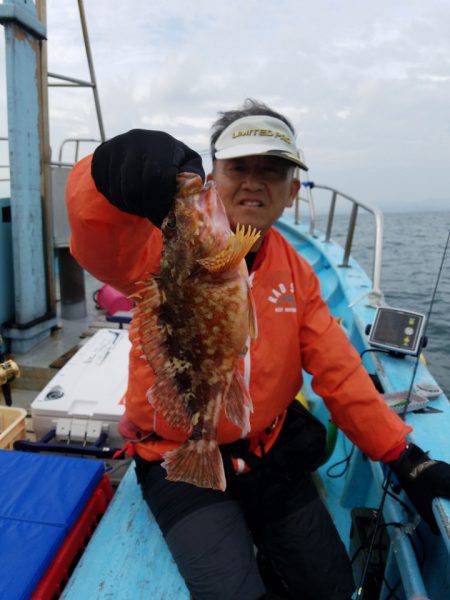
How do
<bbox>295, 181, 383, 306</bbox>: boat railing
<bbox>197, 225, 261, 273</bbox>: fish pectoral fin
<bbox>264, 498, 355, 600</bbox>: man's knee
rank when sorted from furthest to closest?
<bbox>295, 181, 383, 306</bbox>: boat railing < <bbox>264, 498, 355, 600</bbox>: man's knee < <bbox>197, 225, 261, 273</bbox>: fish pectoral fin

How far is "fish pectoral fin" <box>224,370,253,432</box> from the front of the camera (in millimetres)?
1756

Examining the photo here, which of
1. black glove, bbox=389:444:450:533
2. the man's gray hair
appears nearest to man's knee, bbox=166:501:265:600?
black glove, bbox=389:444:450:533

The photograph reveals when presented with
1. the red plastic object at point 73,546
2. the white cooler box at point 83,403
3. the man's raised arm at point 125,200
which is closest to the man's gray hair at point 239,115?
the man's raised arm at point 125,200

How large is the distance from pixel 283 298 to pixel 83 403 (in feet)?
5.96

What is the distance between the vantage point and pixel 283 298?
2361 millimetres

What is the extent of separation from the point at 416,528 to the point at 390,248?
13.5 m

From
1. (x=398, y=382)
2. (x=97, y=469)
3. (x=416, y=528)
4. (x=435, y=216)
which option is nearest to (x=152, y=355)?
(x=97, y=469)

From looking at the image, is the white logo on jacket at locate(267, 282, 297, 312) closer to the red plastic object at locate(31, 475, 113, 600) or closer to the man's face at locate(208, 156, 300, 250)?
the man's face at locate(208, 156, 300, 250)

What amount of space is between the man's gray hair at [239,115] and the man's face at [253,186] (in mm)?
248

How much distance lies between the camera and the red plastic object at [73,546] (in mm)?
1844

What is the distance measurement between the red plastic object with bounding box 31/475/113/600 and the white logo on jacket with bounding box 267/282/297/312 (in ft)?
4.70

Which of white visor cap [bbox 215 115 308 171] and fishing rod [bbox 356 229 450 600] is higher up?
white visor cap [bbox 215 115 308 171]

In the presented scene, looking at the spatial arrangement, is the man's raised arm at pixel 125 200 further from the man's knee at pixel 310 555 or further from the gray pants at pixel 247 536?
the man's knee at pixel 310 555

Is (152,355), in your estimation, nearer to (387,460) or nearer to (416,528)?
(387,460)
